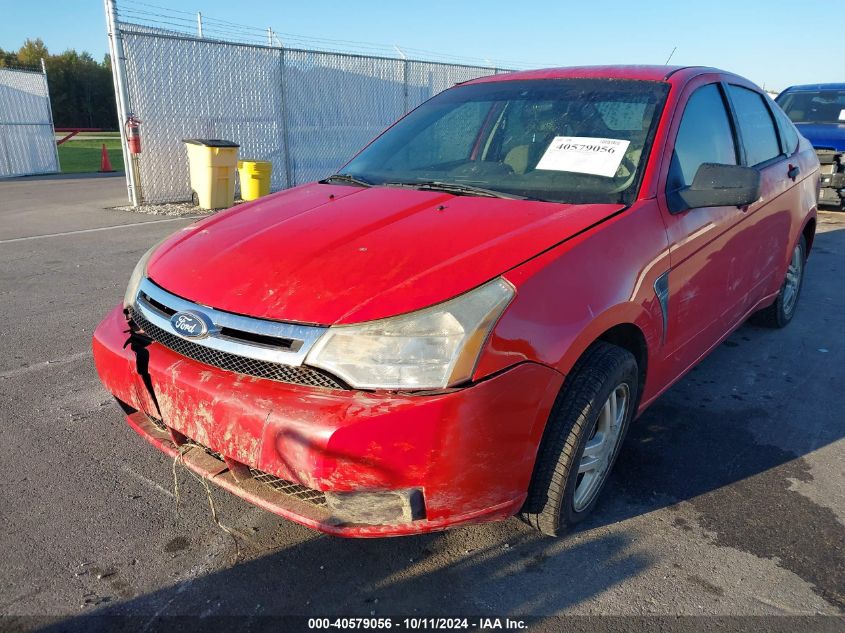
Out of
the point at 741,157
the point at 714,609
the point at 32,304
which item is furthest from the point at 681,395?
the point at 32,304

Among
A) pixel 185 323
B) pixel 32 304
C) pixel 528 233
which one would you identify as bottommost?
pixel 32 304

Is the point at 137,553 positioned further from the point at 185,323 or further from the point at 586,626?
the point at 586,626

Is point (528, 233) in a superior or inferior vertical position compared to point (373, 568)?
superior

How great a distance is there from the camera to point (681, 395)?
12.6 ft

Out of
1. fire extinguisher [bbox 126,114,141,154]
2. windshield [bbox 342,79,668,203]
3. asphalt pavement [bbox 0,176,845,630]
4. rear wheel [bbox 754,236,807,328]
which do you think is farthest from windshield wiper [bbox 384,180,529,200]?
fire extinguisher [bbox 126,114,141,154]

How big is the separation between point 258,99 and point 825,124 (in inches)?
381

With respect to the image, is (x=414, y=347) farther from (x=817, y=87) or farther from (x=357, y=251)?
(x=817, y=87)

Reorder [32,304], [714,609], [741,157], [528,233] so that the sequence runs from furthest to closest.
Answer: [32,304] < [741,157] < [528,233] < [714,609]

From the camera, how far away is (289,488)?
2.15 m

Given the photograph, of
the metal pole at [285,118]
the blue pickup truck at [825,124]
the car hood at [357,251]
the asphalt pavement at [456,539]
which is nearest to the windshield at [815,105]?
the blue pickup truck at [825,124]

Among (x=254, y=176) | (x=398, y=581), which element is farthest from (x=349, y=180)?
(x=254, y=176)

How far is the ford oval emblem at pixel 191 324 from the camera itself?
2.18 m

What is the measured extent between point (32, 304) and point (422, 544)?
443 cm

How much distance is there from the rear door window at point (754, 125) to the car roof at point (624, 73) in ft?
1.11
